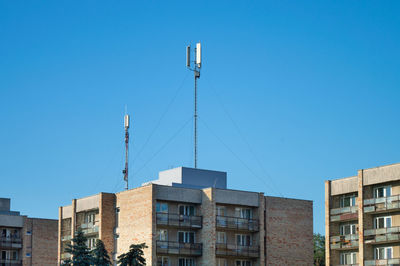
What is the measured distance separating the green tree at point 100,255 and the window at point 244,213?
16.8 meters

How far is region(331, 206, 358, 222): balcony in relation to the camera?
278 ft

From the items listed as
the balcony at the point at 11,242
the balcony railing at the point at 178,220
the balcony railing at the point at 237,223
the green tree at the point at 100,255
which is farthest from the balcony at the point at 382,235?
the balcony at the point at 11,242

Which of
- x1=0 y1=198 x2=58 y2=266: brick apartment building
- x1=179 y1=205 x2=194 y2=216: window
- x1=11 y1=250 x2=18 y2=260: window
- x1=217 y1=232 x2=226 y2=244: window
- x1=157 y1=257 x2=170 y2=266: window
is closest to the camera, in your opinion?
x1=157 y1=257 x2=170 y2=266: window

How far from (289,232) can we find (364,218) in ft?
54.0

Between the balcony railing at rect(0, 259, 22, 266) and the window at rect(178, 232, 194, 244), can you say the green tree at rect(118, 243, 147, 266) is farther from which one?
the balcony railing at rect(0, 259, 22, 266)

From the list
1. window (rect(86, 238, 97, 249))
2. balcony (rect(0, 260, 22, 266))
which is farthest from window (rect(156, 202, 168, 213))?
balcony (rect(0, 260, 22, 266))

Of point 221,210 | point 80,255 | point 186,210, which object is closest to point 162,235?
point 186,210

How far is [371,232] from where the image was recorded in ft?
270

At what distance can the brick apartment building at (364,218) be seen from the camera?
8069 cm

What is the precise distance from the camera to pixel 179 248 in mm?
91312

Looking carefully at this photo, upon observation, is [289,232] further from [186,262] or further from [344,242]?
[186,262]

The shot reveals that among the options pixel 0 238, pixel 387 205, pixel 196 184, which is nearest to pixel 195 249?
pixel 196 184

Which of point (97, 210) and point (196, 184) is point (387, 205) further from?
point (97, 210)

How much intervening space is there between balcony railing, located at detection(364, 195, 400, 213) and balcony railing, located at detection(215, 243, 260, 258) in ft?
56.7
